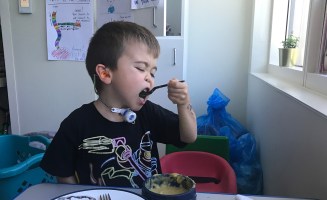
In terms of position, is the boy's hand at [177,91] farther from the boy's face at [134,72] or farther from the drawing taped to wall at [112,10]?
the drawing taped to wall at [112,10]

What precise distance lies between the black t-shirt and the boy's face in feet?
0.33

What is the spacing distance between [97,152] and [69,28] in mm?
1234

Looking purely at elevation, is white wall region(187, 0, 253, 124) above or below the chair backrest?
above

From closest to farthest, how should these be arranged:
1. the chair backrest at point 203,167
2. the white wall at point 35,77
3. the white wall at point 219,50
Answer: the chair backrest at point 203,167 → the white wall at point 35,77 → the white wall at point 219,50

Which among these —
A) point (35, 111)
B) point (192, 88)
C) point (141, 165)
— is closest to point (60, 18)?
point (35, 111)

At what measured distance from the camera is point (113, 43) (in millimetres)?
757

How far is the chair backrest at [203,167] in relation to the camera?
127 centimetres

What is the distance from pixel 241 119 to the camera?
2.09m

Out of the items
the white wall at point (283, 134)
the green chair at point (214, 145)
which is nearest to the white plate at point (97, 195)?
the white wall at point (283, 134)

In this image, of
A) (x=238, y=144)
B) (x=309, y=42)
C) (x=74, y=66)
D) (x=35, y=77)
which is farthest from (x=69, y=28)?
(x=309, y=42)

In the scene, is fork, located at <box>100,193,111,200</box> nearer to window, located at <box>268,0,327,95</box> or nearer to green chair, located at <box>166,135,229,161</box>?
window, located at <box>268,0,327,95</box>

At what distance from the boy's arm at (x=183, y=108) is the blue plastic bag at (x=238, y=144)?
79cm

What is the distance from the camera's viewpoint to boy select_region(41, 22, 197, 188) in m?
0.74

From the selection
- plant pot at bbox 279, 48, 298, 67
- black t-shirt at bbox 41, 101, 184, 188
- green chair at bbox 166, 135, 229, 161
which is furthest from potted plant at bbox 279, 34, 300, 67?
black t-shirt at bbox 41, 101, 184, 188
